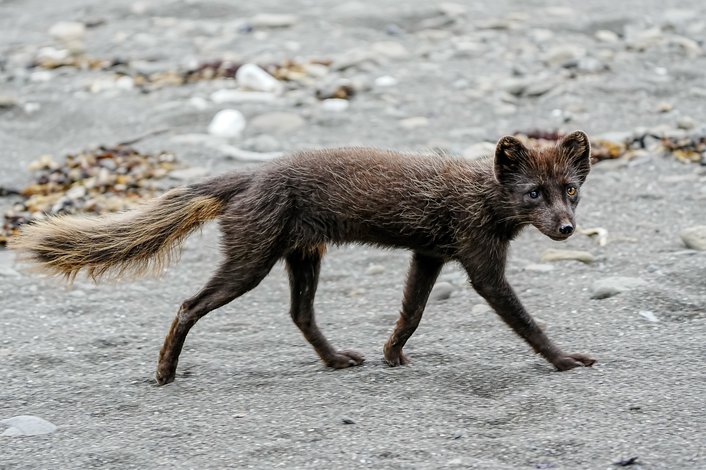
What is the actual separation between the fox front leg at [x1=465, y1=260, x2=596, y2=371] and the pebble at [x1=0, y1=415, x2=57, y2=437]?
7.11 feet

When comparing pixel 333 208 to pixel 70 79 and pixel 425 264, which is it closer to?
pixel 425 264

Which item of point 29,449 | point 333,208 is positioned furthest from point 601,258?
point 29,449

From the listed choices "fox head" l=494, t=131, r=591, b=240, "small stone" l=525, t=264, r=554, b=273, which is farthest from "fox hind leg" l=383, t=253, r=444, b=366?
"small stone" l=525, t=264, r=554, b=273

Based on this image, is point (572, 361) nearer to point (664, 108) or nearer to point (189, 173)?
point (189, 173)

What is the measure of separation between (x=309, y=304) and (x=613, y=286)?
1.87 metres

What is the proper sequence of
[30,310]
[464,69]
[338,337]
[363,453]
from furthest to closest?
[464,69] < [30,310] < [338,337] < [363,453]

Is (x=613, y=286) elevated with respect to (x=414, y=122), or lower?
A: elevated

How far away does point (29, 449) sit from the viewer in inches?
Answer: 185

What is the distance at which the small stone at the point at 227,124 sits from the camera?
994 centimetres

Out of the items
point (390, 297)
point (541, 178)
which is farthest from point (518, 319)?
point (390, 297)

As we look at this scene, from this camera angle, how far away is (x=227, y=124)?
999 centimetres

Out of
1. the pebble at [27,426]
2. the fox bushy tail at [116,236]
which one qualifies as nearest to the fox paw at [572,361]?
the fox bushy tail at [116,236]

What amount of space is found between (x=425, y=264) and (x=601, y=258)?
1864mm

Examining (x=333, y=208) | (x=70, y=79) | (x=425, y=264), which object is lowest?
(x=70, y=79)
